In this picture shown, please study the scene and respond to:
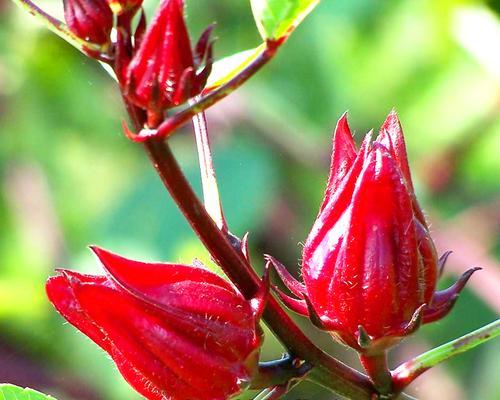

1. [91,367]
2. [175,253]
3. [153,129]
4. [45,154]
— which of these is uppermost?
[153,129]

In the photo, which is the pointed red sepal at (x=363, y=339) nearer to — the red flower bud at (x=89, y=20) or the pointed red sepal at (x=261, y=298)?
the pointed red sepal at (x=261, y=298)

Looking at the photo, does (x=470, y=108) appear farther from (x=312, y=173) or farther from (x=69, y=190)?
(x=69, y=190)

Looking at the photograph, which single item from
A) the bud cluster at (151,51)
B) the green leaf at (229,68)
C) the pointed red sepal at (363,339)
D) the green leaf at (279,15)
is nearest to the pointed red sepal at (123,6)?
the bud cluster at (151,51)

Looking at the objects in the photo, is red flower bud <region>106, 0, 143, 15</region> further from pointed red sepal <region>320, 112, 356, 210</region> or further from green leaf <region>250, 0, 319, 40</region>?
pointed red sepal <region>320, 112, 356, 210</region>

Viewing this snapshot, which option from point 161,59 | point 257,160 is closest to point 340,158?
point 161,59

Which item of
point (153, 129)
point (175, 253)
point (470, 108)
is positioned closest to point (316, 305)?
point (153, 129)

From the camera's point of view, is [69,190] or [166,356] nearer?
[166,356]
